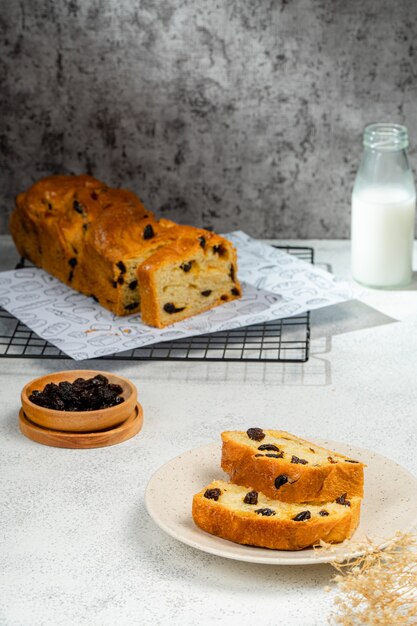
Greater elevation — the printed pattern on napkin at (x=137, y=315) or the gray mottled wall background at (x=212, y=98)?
the gray mottled wall background at (x=212, y=98)

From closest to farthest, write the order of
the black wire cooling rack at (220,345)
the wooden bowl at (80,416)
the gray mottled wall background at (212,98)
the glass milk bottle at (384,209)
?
the wooden bowl at (80,416) → the black wire cooling rack at (220,345) → the glass milk bottle at (384,209) → the gray mottled wall background at (212,98)

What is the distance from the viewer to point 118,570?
4.45 ft

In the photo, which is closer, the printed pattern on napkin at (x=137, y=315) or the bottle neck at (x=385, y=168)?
the printed pattern on napkin at (x=137, y=315)

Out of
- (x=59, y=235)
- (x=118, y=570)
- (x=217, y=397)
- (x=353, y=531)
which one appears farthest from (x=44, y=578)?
(x=59, y=235)

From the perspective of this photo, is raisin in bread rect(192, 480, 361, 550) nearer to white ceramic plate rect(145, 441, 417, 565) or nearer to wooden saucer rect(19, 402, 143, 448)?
white ceramic plate rect(145, 441, 417, 565)

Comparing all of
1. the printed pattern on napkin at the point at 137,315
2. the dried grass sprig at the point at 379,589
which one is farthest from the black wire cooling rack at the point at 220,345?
the dried grass sprig at the point at 379,589

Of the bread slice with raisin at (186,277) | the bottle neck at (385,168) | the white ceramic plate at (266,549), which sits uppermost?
the bottle neck at (385,168)

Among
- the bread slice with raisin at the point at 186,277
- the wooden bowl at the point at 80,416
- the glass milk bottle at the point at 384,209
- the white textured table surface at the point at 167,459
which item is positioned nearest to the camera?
the white textured table surface at the point at 167,459

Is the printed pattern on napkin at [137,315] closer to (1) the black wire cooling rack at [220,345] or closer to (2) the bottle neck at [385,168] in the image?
(1) the black wire cooling rack at [220,345]

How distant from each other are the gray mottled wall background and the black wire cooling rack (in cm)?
59

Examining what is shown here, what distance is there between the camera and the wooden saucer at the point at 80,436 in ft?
5.50

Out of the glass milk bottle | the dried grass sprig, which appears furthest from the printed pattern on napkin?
the dried grass sprig

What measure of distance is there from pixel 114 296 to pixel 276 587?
0.96 meters

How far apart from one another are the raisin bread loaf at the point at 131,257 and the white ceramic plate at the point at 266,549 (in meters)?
0.59
